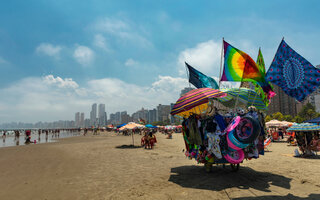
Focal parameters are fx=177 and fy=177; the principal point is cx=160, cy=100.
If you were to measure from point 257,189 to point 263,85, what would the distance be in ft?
11.4

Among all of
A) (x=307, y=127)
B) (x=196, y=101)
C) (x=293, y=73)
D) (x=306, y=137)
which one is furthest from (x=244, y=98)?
(x=306, y=137)

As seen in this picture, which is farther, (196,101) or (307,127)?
(307,127)

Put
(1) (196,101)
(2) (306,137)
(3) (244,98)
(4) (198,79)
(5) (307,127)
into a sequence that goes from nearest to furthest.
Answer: (1) (196,101), (3) (244,98), (4) (198,79), (5) (307,127), (2) (306,137)

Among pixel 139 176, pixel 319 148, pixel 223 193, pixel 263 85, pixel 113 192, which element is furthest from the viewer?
pixel 319 148

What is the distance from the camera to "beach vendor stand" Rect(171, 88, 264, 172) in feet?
19.4

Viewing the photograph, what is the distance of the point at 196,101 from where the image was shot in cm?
662

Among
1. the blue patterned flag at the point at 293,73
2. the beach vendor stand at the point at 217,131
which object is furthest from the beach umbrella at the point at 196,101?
the blue patterned flag at the point at 293,73

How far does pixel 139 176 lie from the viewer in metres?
7.60

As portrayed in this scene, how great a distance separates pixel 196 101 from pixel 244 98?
218 centimetres

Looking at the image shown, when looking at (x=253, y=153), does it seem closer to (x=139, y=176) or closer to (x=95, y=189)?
(x=139, y=176)

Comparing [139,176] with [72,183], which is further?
[139,176]

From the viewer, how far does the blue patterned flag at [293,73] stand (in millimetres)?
5430

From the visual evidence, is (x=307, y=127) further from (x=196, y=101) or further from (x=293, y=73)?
(x=196, y=101)

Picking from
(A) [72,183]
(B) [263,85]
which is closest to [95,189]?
(A) [72,183]
